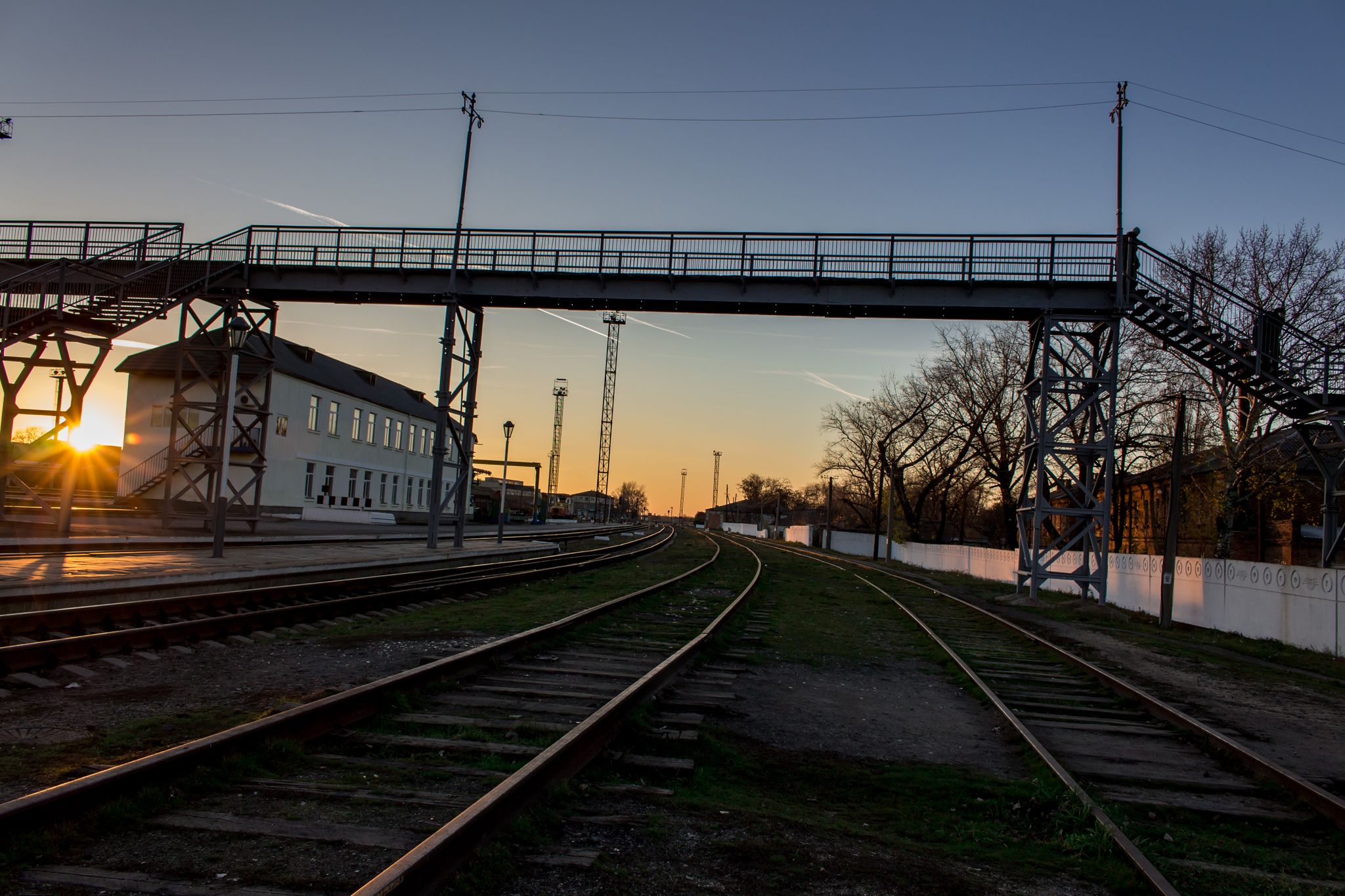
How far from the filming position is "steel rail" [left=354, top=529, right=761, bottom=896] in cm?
316

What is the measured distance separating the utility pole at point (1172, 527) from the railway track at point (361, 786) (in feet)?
49.8

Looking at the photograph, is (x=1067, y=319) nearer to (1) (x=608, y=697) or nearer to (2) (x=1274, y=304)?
(2) (x=1274, y=304)

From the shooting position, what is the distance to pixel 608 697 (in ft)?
23.6

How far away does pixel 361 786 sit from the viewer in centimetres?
464

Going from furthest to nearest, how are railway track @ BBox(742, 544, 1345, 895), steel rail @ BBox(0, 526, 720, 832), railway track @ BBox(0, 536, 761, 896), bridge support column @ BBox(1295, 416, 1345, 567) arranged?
bridge support column @ BBox(1295, 416, 1345, 567) → railway track @ BBox(742, 544, 1345, 895) → steel rail @ BBox(0, 526, 720, 832) → railway track @ BBox(0, 536, 761, 896)

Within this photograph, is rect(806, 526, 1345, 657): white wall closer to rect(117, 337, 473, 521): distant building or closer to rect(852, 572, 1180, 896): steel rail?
rect(852, 572, 1180, 896): steel rail

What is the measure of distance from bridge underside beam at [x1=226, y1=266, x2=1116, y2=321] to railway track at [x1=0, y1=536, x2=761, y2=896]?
1522 centimetres

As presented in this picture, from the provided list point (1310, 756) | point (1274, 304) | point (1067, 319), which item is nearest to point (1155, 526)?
point (1274, 304)

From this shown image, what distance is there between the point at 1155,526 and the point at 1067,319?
100 feet

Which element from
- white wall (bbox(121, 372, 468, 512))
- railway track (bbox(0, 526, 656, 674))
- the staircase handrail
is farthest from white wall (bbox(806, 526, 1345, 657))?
A: the staircase handrail

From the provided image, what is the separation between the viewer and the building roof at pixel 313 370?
41.4m

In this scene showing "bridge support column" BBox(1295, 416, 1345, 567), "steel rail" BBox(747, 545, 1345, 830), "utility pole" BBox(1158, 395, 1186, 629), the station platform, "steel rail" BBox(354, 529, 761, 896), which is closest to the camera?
"steel rail" BBox(354, 529, 761, 896)

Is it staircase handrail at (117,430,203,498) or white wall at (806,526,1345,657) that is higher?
staircase handrail at (117,430,203,498)

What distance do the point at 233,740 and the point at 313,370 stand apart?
44705 mm
